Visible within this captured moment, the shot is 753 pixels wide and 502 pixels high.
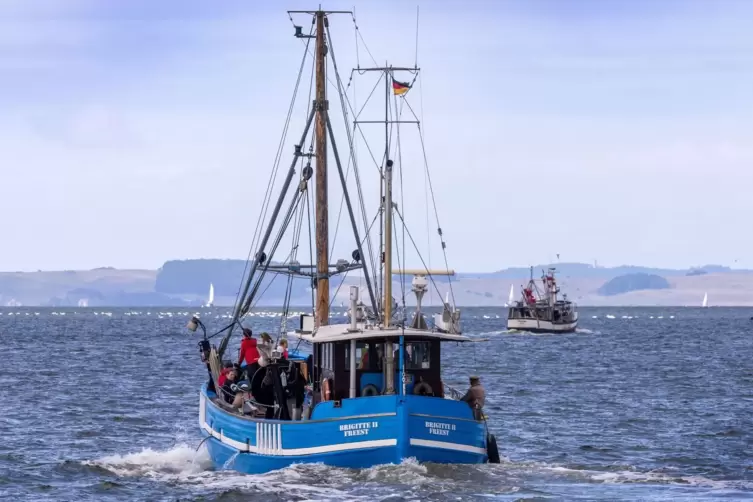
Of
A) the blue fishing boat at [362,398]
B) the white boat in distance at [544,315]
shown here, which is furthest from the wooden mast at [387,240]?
the white boat in distance at [544,315]

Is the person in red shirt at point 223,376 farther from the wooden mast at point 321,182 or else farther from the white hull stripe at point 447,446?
the white hull stripe at point 447,446

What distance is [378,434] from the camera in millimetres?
32906

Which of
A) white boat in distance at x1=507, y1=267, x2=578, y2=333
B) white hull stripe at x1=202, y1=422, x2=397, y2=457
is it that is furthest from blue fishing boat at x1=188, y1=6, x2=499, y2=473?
white boat in distance at x1=507, y1=267, x2=578, y2=333

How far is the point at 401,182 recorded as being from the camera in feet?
118

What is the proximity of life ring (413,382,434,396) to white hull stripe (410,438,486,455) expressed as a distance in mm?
1702

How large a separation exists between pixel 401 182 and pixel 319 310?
7.12 m

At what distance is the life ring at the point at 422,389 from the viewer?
34719 millimetres

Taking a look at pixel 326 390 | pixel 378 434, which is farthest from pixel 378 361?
pixel 378 434

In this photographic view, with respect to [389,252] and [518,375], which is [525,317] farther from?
[389,252]

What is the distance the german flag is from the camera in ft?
128

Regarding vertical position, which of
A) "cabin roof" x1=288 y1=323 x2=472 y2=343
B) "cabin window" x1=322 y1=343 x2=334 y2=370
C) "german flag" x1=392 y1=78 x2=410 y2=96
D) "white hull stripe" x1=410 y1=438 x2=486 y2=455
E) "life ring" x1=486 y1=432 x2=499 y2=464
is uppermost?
"german flag" x1=392 y1=78 x2=410 y2=96

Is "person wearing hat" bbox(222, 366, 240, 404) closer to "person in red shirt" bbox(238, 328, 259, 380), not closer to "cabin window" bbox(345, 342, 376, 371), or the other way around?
"person in red shirt" bbox(238, 328, 259, 380)

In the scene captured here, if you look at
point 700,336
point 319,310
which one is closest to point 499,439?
point 319,310

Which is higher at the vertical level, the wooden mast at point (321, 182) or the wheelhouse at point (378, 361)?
the wooden mast at point (321, 182)
